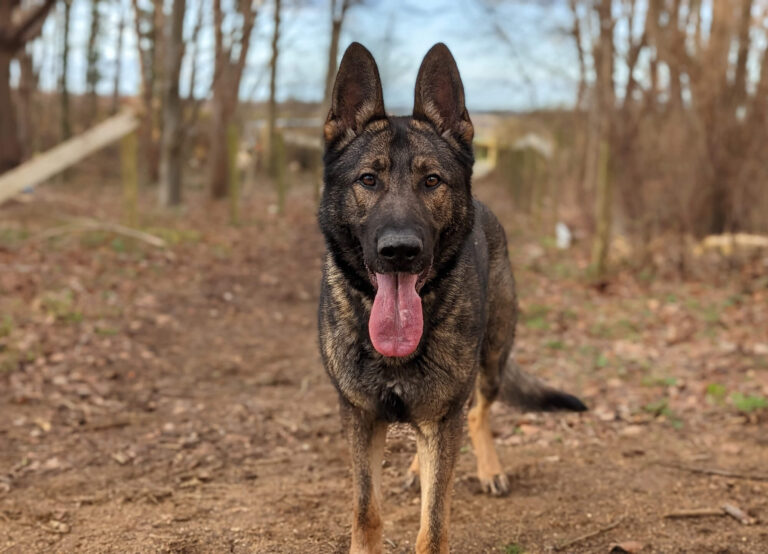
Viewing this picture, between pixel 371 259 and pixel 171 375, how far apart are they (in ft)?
12.8

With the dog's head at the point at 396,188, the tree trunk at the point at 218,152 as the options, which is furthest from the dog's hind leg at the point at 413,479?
the tree trunk at the point at 218,152

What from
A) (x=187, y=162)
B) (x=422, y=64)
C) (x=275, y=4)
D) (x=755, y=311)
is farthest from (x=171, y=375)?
(x=187, y=162)

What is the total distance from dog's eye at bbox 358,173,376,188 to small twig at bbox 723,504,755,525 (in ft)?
9.25

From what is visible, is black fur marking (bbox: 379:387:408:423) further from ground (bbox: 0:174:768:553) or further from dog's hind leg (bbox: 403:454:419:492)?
dog's hind leg (bbox: 403:454:419:492)

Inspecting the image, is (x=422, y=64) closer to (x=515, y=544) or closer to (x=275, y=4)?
(x=515, y=544)

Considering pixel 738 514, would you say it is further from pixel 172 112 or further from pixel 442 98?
pixel 172 112

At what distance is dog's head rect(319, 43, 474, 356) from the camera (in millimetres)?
2896

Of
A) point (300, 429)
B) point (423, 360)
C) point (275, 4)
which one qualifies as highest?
point (275, 4)

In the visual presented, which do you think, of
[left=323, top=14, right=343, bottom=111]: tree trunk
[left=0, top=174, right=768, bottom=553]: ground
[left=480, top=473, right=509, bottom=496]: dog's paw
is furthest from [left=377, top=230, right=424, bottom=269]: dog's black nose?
[left=323, top=14, right=343, bottom=111]: tree trunk

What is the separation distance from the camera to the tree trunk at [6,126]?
1302 cm

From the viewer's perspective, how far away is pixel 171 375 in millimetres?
6203

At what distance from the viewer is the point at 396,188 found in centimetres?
303

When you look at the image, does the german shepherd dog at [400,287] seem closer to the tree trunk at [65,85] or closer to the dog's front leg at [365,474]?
the dog's front leg at [365,474]

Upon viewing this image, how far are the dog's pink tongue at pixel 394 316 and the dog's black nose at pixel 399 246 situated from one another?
0.14 m
